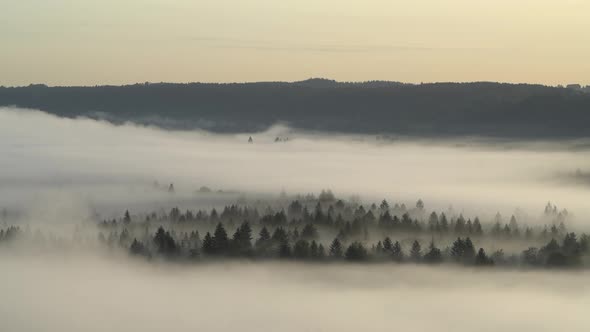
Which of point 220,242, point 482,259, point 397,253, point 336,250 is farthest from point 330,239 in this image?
point 482,259

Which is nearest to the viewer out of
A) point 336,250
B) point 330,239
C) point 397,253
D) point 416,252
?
point 336,250

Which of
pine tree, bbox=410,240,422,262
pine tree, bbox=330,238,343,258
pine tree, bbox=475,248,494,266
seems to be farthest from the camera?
pine tree, bbox=410,240,422,262

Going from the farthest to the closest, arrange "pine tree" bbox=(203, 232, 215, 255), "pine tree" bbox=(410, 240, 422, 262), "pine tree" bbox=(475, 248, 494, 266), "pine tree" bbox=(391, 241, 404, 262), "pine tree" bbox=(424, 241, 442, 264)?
"pine tree" bbox=(203, 232, 215, 255) → "pine tree" bbox=(410, 240, 422, 262) → "pine tree" bbox=(424, 241, 442, 264) → "pine tree" bbox=(391, 241, 404, 262) → "pine tree" bbox=(475, 248, 494, 266)

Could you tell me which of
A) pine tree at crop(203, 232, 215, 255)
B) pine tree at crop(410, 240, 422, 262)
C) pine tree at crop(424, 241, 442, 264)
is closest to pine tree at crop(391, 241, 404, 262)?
pine tree at crop(410, 240, 422, 262)

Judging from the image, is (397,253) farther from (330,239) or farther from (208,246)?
(208,246)

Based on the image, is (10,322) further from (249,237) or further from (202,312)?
(249,237)

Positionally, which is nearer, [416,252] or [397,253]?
[397,253]

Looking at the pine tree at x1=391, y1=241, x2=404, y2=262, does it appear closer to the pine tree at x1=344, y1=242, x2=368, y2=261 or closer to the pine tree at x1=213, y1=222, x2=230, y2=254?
the pine tree at x1=344, y1=242, x2=368, y2=261

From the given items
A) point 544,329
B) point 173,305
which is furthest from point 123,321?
point 544,329

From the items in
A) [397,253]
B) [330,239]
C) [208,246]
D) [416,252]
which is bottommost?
[208,246]
